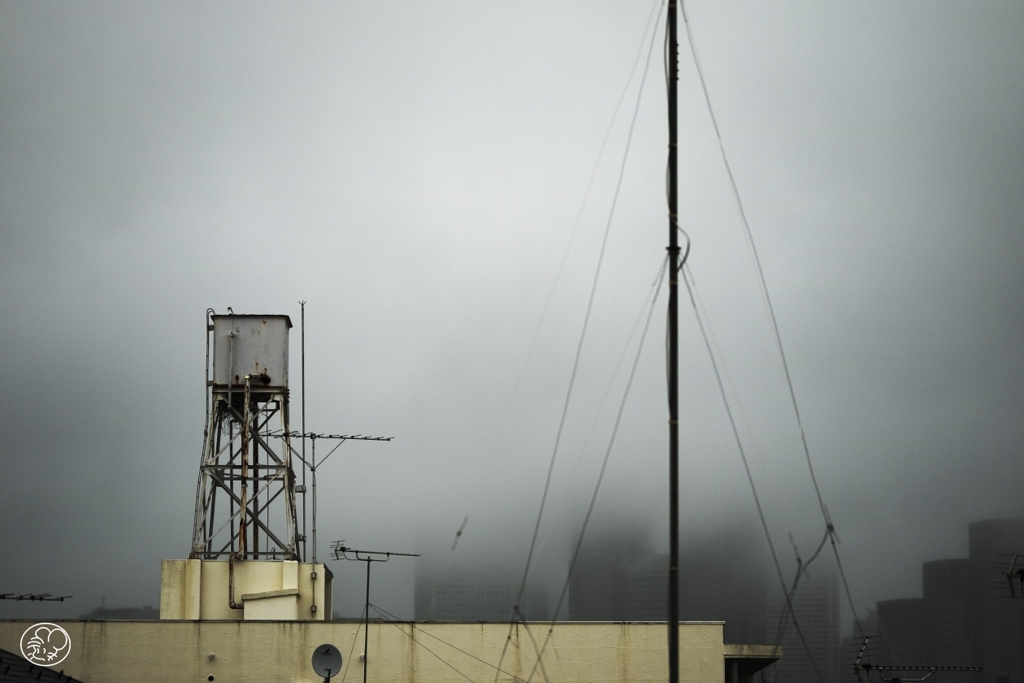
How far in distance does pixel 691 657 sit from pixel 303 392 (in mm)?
17614

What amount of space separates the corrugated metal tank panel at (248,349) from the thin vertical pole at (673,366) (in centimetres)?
2893

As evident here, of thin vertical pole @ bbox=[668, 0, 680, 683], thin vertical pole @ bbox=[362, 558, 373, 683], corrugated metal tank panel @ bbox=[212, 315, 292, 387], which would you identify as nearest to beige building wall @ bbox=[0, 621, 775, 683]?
thin vertical pole @ bbox=[362, 558, 373, 683]

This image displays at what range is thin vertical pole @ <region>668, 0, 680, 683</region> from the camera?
18.8 meters

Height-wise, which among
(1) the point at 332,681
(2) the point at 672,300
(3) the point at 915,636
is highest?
(2) the point at 672,300

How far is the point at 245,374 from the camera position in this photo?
47156mm

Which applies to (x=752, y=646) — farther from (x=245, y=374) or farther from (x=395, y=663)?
(x=245, y=374)

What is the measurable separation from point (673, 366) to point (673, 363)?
6 centimetres

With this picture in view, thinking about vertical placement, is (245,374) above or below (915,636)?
above

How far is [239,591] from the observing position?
45.3 meters

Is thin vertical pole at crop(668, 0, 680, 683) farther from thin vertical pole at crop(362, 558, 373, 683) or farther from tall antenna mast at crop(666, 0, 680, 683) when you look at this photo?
thin vertical pole at crop(362, 558, 373, 683)

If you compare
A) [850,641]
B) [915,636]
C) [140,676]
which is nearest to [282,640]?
[140,676]

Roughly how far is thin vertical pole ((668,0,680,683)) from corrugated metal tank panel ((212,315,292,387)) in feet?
94.9

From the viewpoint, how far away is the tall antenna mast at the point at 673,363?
18812 mm

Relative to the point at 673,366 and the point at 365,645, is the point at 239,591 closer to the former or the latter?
the point at 365,645
